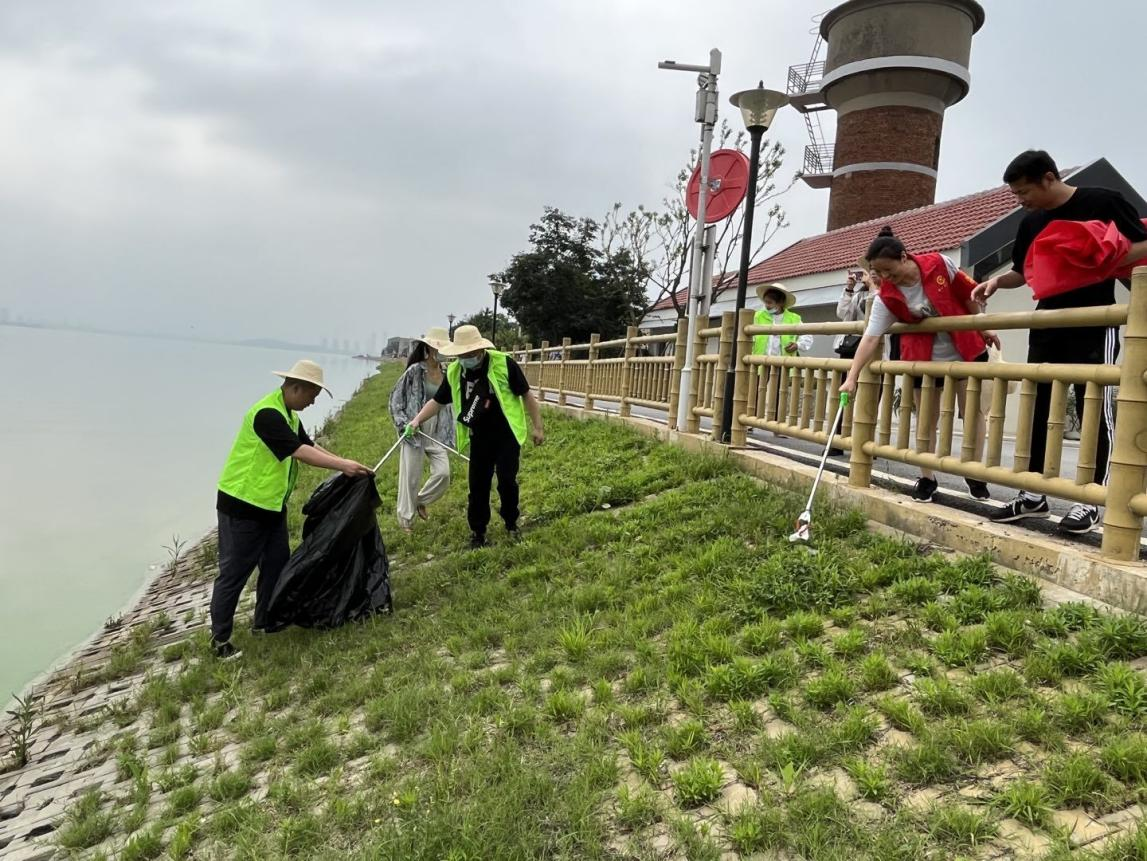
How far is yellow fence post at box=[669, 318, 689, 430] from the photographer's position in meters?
8.15

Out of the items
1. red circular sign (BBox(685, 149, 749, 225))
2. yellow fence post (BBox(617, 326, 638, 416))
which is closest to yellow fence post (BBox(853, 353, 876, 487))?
red circular sign (BBox(685, 149, 749, 225))

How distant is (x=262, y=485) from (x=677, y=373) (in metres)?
4.83

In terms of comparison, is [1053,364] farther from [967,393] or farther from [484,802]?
[484,802]

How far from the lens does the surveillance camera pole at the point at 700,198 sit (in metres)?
7.62

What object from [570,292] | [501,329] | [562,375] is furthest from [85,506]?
[501,329]

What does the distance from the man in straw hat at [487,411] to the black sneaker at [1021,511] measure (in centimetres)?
300

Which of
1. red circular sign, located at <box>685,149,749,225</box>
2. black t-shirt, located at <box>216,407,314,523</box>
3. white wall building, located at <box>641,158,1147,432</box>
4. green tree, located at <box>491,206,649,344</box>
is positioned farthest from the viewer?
green tree, located at <box>491,206,649,344</box>

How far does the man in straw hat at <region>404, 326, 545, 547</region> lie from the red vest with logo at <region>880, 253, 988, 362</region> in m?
2.54

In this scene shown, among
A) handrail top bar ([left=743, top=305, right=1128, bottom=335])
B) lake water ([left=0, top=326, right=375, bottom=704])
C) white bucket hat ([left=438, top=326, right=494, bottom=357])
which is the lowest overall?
lake water ([left=0, top=326, right=375, bottom=704])

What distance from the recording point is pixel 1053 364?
3.51m

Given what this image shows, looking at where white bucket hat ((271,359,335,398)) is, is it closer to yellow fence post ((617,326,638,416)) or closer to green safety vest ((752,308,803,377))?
green safety vest ((752,308,803,377))

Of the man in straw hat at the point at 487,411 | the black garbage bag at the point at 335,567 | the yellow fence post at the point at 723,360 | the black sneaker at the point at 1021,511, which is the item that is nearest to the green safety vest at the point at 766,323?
the yellow fence post at the point at 723,360

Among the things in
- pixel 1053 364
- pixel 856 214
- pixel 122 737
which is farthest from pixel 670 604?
pixel 856 214

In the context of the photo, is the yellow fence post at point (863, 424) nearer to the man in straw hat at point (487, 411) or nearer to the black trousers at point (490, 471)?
the man in straw hat at point (487, 411)
